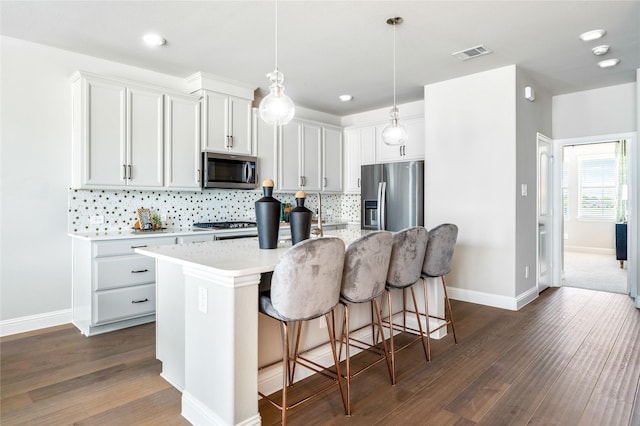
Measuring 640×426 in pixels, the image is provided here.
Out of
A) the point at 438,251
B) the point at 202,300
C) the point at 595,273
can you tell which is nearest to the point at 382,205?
the point at 438,251

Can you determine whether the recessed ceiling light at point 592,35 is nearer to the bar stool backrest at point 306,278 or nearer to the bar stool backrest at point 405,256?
the bar stool backrest at point 405,256

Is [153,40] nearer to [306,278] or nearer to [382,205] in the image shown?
[306,278]

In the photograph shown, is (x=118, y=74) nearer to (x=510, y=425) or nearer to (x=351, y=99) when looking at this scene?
(x=351, y=99)

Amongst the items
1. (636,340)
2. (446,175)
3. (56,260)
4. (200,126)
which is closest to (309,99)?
(200,126)

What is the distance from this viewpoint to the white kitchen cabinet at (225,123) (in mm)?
4164

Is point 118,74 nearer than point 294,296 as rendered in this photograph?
No

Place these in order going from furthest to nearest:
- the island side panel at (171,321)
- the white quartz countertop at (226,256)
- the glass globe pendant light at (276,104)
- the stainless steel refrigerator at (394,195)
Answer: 1. the stainless steel refrigerator at (394,195)
2. the glass globe pendant light at (276,104)
3. the island side panel at (171,321)
4. the white quartz countertop at (226,256)

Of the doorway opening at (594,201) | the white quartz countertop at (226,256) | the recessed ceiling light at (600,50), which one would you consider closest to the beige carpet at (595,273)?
the doorway opening at (594,201)

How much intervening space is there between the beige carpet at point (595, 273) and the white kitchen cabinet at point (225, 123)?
4723 mm

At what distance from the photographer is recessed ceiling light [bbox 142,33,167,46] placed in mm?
3143

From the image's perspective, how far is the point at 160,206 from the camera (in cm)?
414

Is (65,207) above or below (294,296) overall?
above

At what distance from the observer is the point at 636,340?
3.12 metres

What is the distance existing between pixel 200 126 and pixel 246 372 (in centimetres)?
306
